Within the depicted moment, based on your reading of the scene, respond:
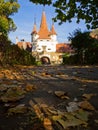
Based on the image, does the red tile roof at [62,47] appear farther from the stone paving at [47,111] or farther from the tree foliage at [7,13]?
the stone paving at [47,111]

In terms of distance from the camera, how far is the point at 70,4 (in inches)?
271

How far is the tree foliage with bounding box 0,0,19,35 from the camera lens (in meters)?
36.5

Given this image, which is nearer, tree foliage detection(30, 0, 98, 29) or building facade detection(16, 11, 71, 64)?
tree foliage detection(30, 0, 98, 29)

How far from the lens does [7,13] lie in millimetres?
40562

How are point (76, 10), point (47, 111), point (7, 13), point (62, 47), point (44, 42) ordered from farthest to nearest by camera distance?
point (44, 42) < point (62, 47) < point (7, 13) < point (76, 10) < point (47, 111)

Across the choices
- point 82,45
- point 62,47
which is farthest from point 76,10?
point 62,47

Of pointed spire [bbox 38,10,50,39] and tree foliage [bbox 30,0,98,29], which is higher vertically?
pointed spire [bbox 38,10,50,39]

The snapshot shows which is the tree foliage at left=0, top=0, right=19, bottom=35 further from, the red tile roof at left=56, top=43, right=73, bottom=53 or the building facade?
the red tile roof at left=56, top=43, right=73, bottom=53

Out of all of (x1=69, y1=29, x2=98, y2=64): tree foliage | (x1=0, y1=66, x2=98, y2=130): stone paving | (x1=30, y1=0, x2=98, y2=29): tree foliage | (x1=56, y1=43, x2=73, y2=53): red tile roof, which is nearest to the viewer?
(x1=0, y1=66, x2=98, y2=130): stone paving

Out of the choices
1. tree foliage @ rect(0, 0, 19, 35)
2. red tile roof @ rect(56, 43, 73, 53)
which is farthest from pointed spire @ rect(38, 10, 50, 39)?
tree foliage @ rect(0, 0, 19, 35)

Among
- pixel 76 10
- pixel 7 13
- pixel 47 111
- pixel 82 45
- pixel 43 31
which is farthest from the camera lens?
pixel 43 31

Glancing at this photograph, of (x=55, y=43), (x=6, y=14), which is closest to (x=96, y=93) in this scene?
(x=6, y=14)

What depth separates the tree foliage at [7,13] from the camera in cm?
3647

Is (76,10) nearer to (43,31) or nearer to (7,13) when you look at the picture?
(7,13)
